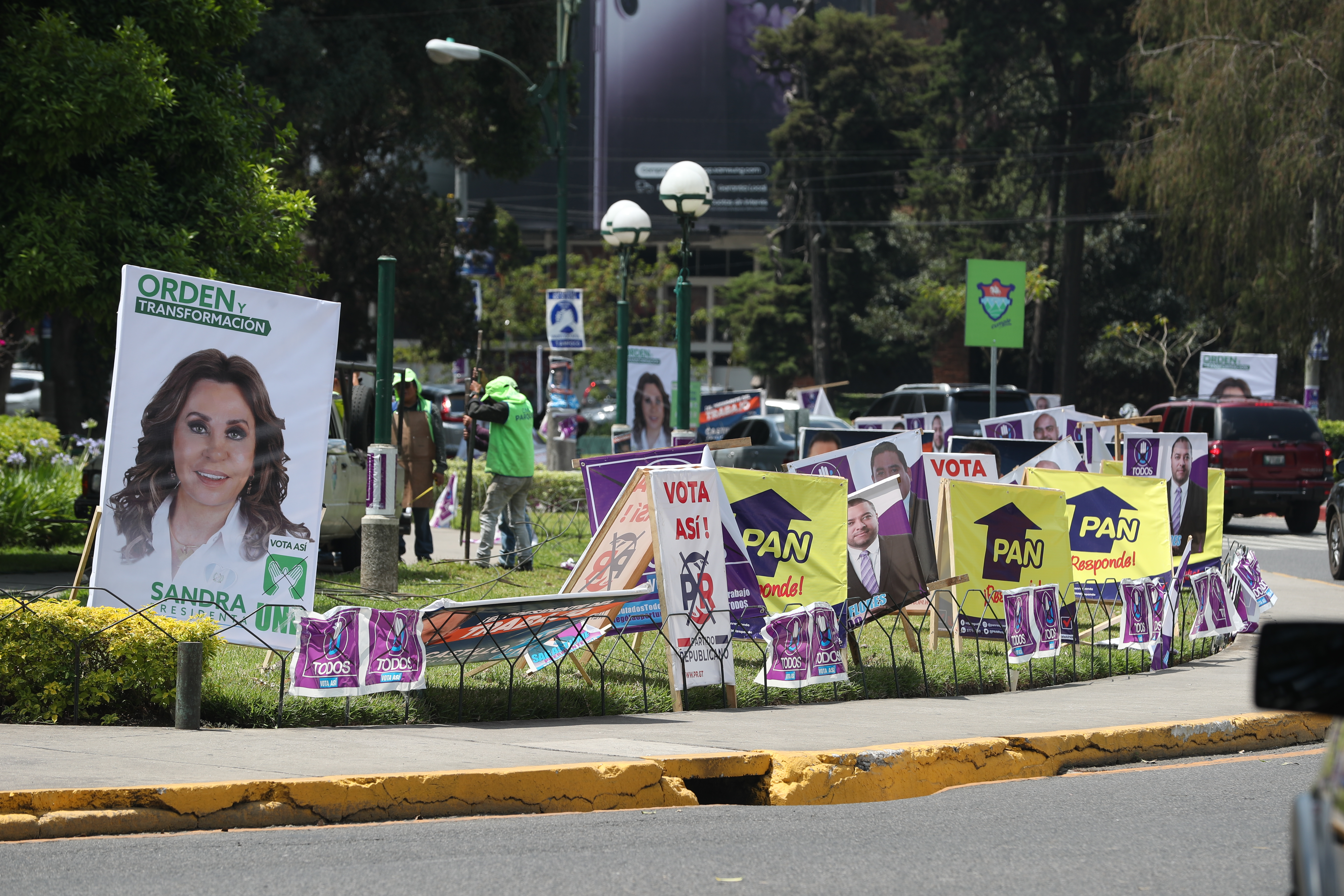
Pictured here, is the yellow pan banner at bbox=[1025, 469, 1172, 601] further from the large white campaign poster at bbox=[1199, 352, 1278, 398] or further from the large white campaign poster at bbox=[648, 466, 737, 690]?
the large white campaign poster at bbox=[1199, 352, 1278, 398]

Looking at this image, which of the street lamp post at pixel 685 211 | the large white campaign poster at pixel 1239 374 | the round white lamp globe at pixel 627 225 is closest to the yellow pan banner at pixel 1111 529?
the street lamp post at pixel 685 211

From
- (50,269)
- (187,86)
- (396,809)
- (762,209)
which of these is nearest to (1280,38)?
(187,86)

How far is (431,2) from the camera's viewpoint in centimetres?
2762

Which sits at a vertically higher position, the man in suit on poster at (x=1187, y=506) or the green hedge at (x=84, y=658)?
the man in suit on poster at (x=1187, y=506)

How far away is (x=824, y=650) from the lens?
8.80m

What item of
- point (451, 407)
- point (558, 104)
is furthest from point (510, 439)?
point (451, 407)

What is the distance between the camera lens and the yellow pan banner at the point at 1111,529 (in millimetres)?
11703

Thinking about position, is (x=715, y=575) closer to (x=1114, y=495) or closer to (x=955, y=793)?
(x=955, y=793)

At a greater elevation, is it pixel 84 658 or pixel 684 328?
pixel 684 328

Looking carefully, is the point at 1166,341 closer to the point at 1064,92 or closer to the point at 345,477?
the point at 1064,92

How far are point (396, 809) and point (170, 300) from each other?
11.7 ft

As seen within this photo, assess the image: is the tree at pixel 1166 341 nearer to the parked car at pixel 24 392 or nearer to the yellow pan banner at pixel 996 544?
the parked car at pixel 24 392

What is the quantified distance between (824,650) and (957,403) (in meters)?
19.4

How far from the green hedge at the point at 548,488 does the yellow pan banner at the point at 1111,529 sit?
905 cm
